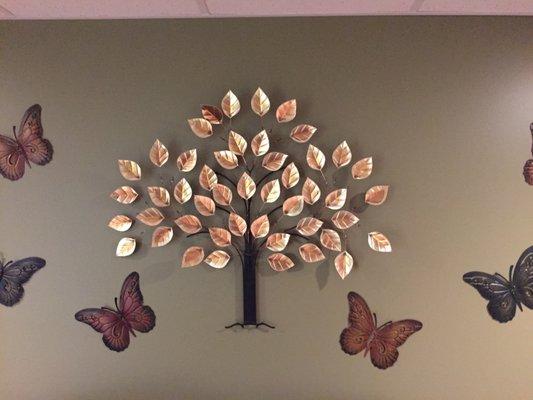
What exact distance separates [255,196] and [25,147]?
0.94 m

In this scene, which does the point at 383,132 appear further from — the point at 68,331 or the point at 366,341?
the point at 68,331

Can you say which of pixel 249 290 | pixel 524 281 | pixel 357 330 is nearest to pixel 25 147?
pixel 249 290

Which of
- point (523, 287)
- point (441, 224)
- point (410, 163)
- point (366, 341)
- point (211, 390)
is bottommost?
point (211, 390)

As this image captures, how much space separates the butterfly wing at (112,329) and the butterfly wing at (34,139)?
0.66 m

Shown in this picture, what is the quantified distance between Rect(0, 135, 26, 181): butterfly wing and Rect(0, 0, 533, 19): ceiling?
507mm

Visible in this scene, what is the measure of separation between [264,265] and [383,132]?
713mm

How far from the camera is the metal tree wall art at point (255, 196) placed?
145 cm

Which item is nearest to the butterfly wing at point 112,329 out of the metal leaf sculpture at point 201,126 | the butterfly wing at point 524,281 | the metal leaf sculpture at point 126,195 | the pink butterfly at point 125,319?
the pink butterfly at point 125,319

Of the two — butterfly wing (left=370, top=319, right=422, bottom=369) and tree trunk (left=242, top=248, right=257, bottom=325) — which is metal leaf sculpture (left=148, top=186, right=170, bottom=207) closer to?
tree trunk (left=242, top=248, right=257, bottom=325)

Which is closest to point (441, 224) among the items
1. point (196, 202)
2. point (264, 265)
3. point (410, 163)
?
point (410, 163)

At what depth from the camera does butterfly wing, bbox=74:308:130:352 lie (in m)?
1.48

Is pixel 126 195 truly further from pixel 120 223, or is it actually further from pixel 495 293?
pixel 495 293

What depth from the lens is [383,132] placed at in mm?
1491

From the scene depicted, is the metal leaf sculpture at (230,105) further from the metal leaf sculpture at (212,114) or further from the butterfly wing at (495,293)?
the butterfly wing at (495,293)
